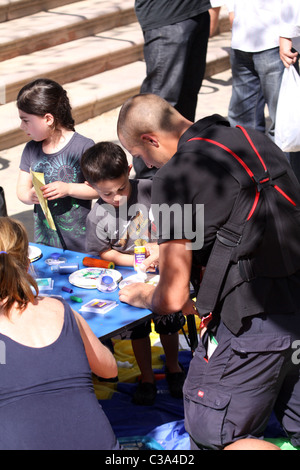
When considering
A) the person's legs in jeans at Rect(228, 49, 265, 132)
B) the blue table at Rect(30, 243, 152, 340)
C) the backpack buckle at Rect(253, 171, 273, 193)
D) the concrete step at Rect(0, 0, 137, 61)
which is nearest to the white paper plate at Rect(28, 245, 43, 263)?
the blue table at Rect(30, 243, 152, 340)

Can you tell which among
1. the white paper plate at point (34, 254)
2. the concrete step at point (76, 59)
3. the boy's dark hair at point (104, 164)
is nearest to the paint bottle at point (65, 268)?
the white paper plate at point (34, 254)

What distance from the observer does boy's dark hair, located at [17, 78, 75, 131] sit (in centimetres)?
425

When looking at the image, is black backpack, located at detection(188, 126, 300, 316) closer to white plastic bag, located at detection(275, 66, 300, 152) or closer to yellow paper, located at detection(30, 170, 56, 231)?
yellow paper, located at detection(30, 170, 56, 231)

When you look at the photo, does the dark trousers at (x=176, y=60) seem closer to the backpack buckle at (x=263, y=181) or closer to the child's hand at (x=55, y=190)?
the child's hand at (x=55, y=190)

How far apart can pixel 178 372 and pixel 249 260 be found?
1503mm

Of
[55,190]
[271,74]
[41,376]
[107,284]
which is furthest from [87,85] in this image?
[41,376]

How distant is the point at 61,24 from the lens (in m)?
8.49

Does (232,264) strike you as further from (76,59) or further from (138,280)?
(76,59)

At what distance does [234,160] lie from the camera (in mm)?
2746

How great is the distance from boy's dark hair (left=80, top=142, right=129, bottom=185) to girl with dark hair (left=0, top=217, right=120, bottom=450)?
1.11 meters

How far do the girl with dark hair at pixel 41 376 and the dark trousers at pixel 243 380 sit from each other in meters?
0.45

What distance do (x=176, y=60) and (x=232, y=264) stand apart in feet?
10.4
